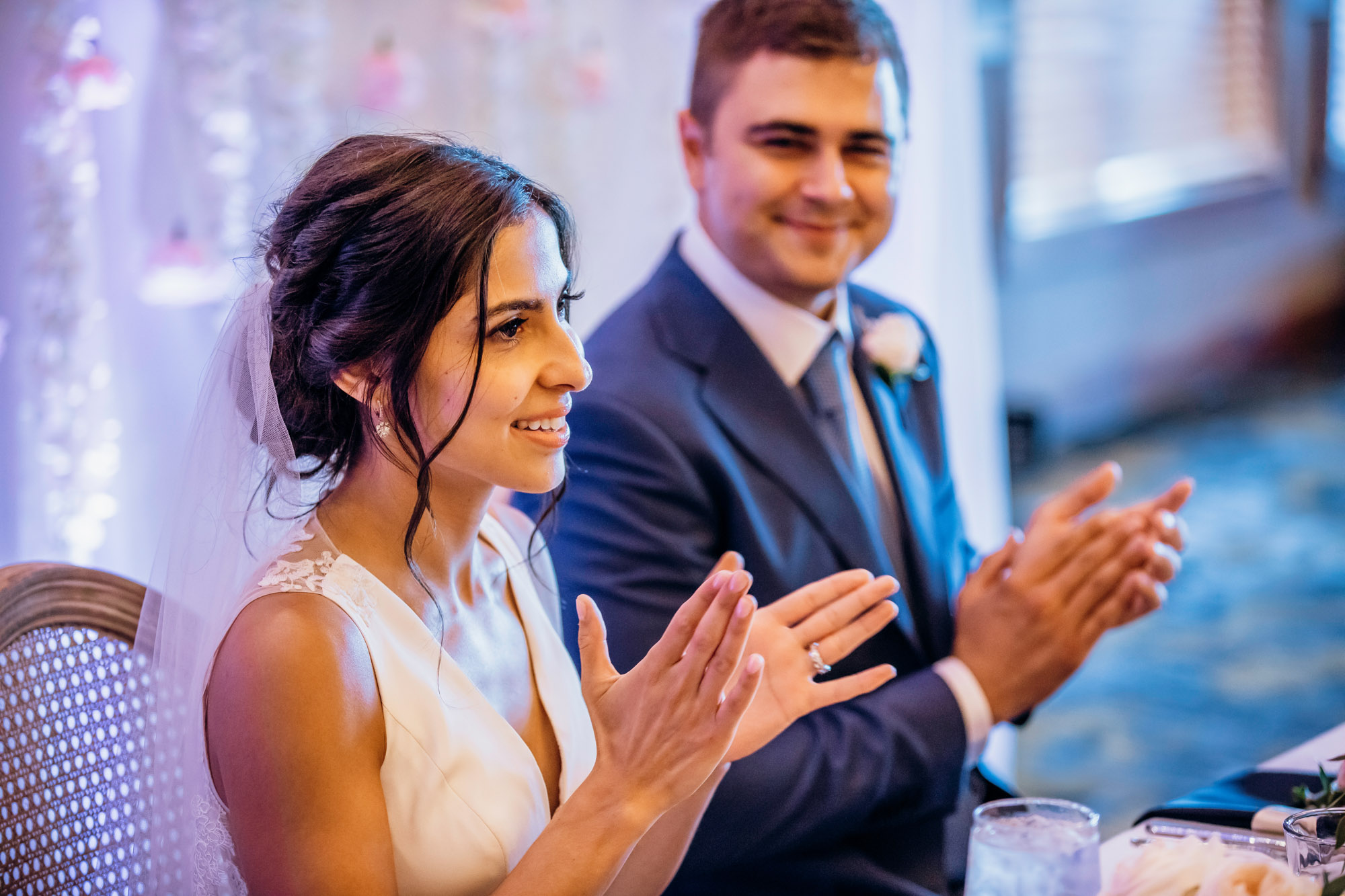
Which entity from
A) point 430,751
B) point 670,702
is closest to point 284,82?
point 430,751

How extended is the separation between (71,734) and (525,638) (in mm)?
514

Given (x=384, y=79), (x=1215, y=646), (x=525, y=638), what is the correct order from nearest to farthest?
(x=525, y=638) < (x=384, y=79) < (x=1215, y=646)

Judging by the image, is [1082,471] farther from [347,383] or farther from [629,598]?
[347,383]

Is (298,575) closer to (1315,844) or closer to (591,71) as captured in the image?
(1315,844)

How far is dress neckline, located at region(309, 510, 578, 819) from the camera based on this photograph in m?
1.31

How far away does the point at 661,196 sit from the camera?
371 cm

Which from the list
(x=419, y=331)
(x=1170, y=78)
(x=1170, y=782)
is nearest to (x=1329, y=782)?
(x=419, y=331)

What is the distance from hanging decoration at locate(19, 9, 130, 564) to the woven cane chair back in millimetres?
1278

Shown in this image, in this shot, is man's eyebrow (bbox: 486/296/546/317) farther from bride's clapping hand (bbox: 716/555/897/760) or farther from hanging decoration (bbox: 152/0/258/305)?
hanging decoration (bbox: 152/0/258/305)

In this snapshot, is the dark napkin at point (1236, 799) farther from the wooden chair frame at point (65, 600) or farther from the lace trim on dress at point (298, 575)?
the wooden chair frame at point (65, 600)

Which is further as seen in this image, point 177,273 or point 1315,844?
point 177,273

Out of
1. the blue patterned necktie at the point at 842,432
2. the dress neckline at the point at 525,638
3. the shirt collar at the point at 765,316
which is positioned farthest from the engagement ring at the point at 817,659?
the shirt collar at the point at 765,316

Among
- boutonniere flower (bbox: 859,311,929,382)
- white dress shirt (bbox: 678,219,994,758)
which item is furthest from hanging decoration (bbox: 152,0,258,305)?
boutonniere flower (bbox: 859,311,929,382)

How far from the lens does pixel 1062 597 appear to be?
1766 millimetres
